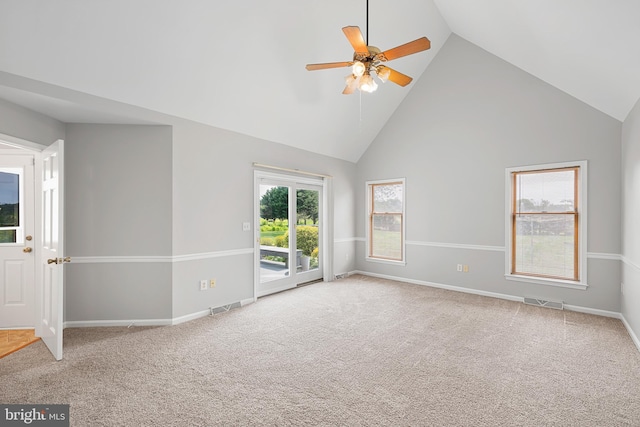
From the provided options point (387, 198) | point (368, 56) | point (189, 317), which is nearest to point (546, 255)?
point (387, 198)

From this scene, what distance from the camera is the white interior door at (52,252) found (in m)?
2.83

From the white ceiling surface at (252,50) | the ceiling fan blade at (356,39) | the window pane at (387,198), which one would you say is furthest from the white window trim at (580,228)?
the ceiling fan blade at (356,39)

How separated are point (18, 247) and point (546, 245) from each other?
7065 millimetres

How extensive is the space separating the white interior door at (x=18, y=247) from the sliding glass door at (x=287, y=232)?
2.74 meters

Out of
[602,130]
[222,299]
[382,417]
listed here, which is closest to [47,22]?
[222,299]

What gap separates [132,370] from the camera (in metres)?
2.65

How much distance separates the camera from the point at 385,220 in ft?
20.7

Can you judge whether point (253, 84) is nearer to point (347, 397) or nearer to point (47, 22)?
point (47, 22)

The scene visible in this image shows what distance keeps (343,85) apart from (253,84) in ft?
5.02

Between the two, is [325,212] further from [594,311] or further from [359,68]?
[594,311]

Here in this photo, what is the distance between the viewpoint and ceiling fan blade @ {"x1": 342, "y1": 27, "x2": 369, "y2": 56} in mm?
2434

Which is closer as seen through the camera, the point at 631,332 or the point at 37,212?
the point at 631,332

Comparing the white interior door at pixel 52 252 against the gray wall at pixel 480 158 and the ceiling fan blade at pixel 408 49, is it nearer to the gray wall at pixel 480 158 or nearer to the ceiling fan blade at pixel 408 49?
the ceiling fan blade at pixel 408 49

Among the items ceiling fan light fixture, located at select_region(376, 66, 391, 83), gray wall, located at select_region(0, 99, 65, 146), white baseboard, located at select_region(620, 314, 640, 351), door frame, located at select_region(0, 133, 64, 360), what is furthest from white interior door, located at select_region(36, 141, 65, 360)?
white baseboard, located at select_region(620, 314, 640, 351)
